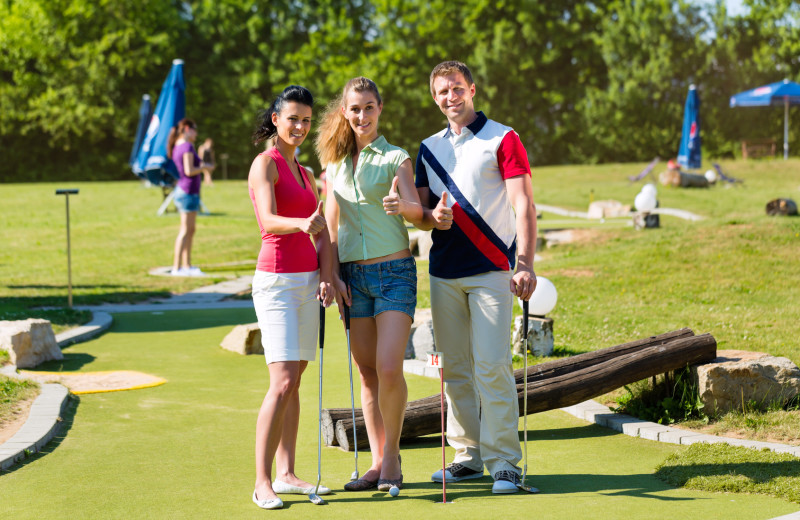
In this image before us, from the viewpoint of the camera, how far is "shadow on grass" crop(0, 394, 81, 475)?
541 centimetres

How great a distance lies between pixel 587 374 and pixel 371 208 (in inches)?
87.9

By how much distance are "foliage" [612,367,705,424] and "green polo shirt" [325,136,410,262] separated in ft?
8.24

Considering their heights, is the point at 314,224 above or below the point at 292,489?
above

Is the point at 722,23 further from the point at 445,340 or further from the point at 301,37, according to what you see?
the point at 445,340

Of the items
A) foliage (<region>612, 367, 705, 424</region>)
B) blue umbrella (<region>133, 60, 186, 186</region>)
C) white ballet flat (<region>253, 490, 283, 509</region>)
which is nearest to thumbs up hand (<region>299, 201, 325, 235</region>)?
white ballet flat (<region>253, 490, 283, 509</region>)

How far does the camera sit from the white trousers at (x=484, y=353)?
4.80m

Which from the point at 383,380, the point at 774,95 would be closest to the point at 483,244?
the point at 383,380

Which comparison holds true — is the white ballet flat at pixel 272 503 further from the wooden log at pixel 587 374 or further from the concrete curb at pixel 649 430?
the concrete curb at pixel 649 430

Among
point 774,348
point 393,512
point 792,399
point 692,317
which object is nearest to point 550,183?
point 692,317

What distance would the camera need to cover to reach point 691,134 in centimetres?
3025

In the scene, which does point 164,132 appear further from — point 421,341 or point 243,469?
point 243,469

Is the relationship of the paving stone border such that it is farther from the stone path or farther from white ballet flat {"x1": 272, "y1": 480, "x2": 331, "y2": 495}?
white ballet flat {"x1": 272, "y1": 480, "x2": 331, "y2": 495}

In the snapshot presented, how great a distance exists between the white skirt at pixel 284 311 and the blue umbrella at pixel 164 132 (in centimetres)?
1215

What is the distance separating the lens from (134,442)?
5.96 meters
